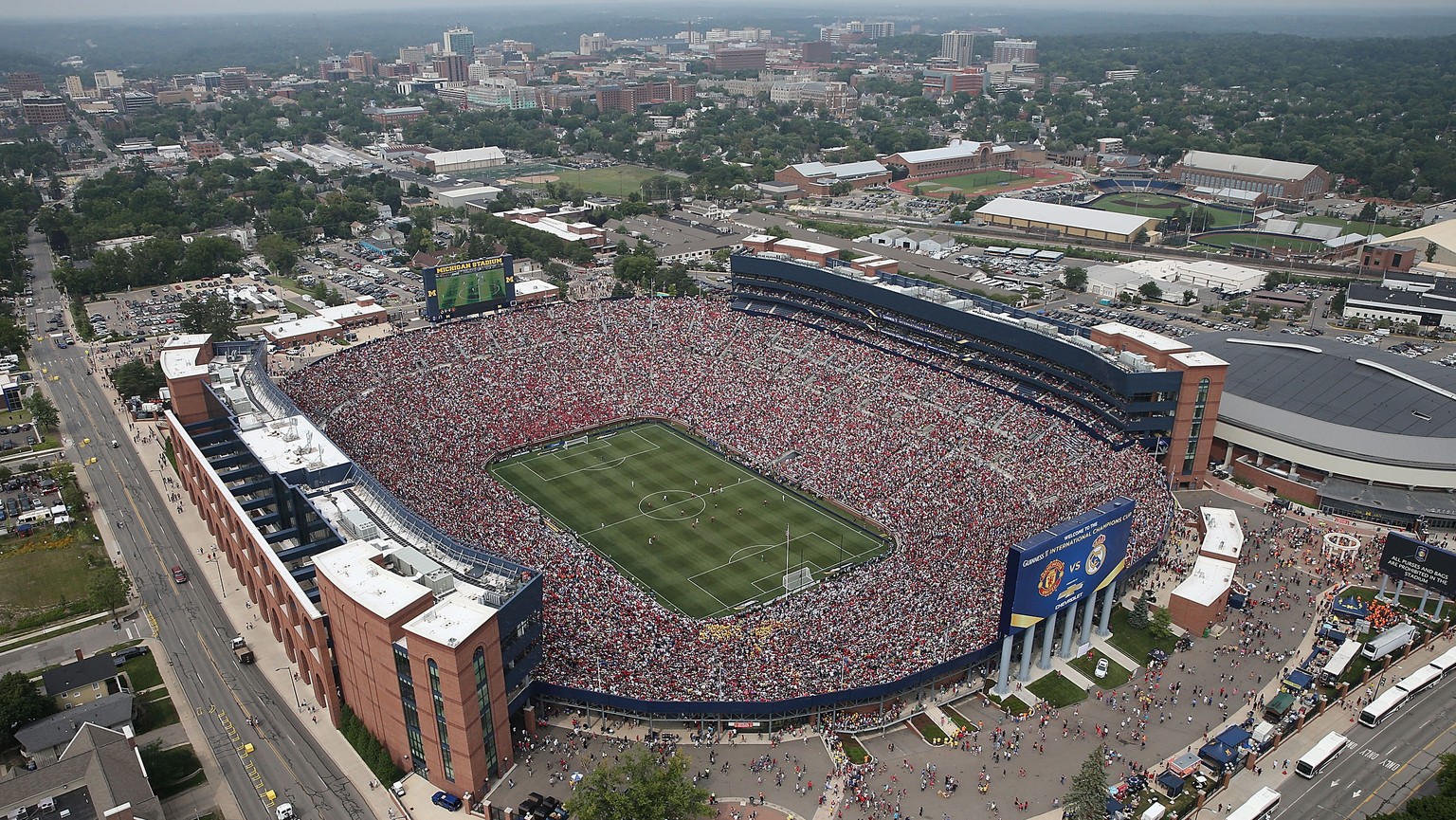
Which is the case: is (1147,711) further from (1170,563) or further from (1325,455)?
(1325,455)

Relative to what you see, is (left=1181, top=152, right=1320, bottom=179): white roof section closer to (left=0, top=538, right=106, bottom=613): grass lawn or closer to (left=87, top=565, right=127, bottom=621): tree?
(left=87, top=565, right=127, bottom=621): tree

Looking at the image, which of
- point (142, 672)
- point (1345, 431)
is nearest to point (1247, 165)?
point (1345, 431)

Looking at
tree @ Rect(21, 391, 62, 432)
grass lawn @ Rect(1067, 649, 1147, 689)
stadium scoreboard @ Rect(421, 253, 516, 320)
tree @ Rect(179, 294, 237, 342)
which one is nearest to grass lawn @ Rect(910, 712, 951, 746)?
grass lawn @ Rect(1067, 649, 1147, 689)

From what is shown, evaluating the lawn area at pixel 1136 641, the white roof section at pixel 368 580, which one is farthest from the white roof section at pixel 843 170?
the white roof section at pixel 368 580

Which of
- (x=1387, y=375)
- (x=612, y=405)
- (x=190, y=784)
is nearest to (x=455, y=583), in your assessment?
(x=190, y=784)

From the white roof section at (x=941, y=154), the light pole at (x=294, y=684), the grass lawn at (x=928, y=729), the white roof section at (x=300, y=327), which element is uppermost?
the white roof section at (x=941, y=154)

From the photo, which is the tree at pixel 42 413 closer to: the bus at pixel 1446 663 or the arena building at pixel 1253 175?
the bus at pixel 1446 663
